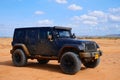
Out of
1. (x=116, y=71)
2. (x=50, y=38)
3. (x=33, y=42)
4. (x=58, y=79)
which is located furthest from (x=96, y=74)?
(x=33, y=42)

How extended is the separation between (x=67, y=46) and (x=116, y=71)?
2553 millimetres

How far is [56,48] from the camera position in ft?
39.8

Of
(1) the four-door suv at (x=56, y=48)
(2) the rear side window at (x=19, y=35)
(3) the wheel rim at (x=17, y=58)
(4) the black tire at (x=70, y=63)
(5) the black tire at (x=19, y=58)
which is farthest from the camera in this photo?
(2) the rear side window at (x=19, y=35)

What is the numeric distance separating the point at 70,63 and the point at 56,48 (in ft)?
4.17

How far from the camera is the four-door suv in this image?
36.7 ft

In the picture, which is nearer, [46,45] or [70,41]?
[70,41]

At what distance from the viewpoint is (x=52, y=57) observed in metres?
12.4

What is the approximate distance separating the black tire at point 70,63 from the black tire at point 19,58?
8.91 ft

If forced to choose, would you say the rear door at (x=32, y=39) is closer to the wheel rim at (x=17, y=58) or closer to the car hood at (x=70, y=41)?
the wheel rim at (x=17, y=58)

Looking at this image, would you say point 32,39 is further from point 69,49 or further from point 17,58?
point 69,49

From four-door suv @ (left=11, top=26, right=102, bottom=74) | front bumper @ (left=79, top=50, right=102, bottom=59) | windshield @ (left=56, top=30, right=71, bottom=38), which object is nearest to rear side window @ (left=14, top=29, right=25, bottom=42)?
four-door suv @ (left=11, top=26, right=102, bottom=74)

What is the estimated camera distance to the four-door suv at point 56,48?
1119cm

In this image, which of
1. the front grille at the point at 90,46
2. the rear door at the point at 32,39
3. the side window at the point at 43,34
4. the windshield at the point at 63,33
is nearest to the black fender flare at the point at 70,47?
the front grille at the point at 90,46

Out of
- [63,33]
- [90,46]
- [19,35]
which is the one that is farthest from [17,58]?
[90,46]
